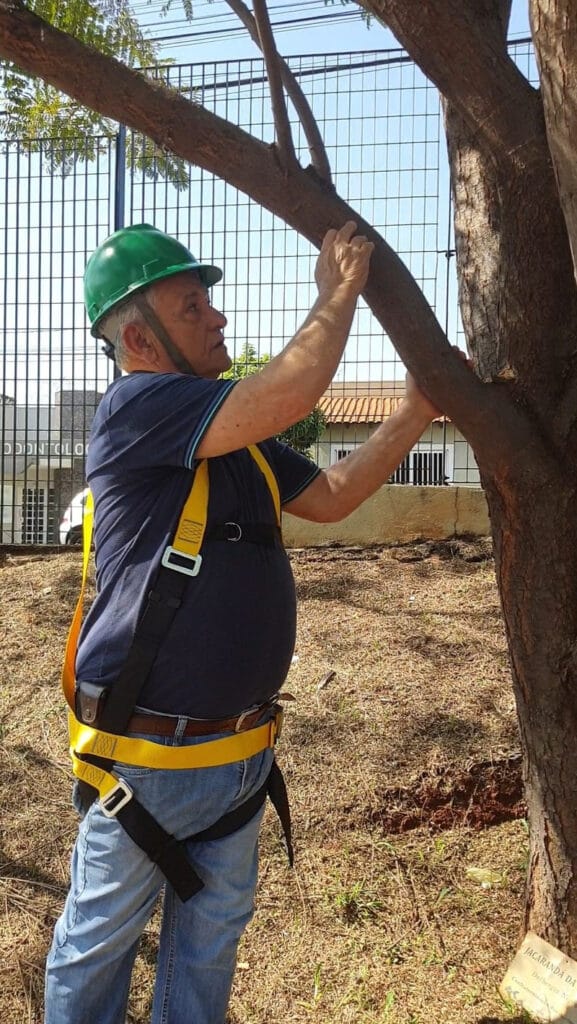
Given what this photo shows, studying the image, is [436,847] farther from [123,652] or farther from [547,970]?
[123,652]

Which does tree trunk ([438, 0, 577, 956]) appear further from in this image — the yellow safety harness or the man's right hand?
the yellow safety harness

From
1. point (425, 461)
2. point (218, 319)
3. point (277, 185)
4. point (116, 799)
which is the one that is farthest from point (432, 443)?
point (116, 799)

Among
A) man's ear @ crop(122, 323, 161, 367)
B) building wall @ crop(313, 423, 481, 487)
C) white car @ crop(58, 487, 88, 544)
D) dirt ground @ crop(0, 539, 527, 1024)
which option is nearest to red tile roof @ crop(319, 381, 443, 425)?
building wall @ crop(313, 423, 481, 487)

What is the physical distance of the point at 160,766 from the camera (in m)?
1.94

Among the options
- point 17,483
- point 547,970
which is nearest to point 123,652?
point 547,970

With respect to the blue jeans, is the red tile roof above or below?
above

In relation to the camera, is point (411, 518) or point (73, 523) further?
point (73, 523)

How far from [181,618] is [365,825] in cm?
198

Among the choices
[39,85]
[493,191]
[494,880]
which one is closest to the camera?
[493,191]

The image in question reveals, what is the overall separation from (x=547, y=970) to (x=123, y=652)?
1671 mm

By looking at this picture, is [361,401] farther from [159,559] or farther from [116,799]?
[116,799]

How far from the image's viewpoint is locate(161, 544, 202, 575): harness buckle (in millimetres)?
1923

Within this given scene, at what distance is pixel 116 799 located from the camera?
191 centimetres

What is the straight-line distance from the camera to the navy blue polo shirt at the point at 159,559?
192 cm
